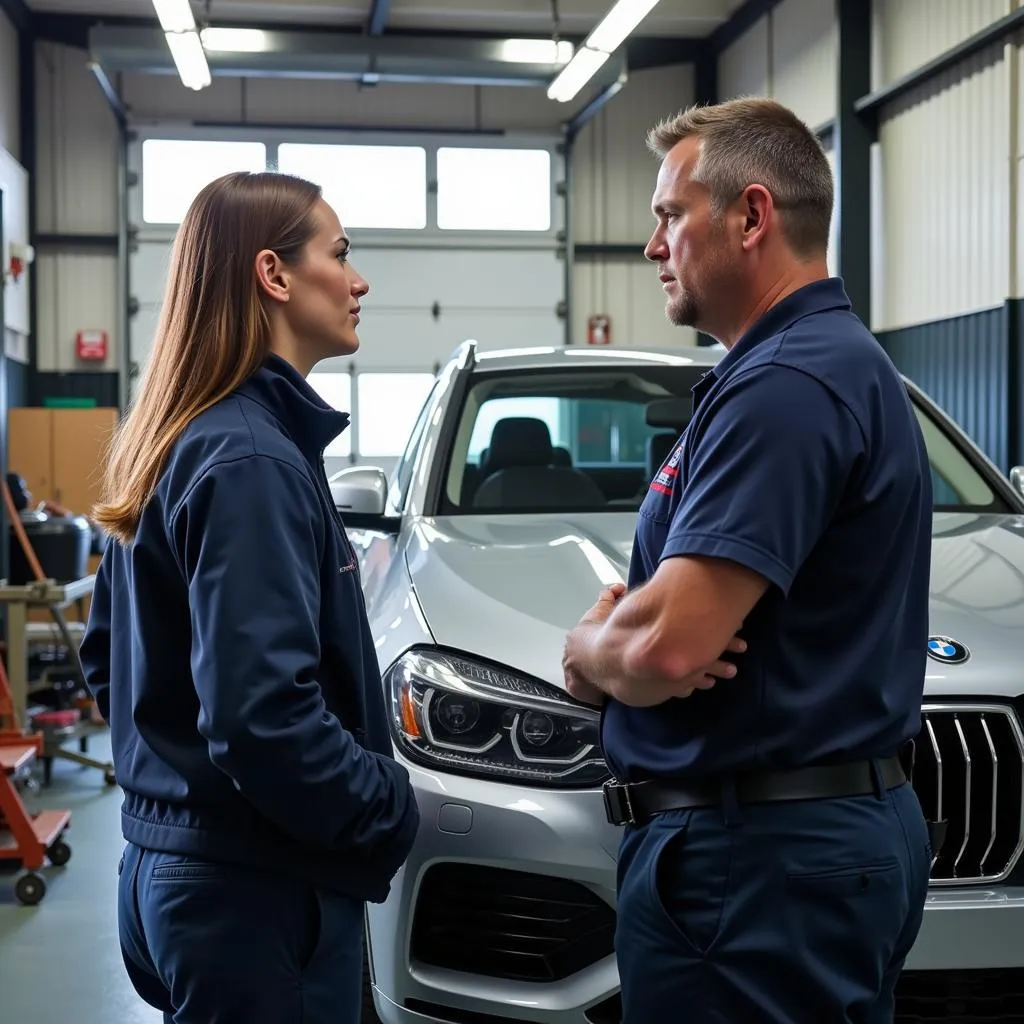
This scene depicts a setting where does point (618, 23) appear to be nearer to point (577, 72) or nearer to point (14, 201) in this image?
point (577, 72)

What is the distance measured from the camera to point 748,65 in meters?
13.2

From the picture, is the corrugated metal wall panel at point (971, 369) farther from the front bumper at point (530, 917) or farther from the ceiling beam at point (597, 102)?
the front bumper at point (530, 917)

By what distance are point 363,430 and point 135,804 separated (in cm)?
1217

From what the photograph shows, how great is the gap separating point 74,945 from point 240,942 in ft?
8.80

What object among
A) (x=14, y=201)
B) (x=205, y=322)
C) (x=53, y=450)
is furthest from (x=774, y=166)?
(x=14, y=201)

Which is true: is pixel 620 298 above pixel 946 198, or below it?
below

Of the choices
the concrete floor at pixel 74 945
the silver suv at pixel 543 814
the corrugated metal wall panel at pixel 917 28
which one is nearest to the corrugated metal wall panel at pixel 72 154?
the corrugated metal wall panel at pixel 917 28

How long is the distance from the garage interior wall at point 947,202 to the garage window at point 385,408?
4928mm

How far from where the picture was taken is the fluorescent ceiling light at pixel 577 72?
34.4 feet

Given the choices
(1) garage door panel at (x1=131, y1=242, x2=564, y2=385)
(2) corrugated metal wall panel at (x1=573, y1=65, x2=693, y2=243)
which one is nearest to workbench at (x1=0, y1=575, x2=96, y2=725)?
(1) garage door panel at (x1=131, y1=242, x2=564, y2=385)

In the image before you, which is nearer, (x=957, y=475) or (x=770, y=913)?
(x=770, y=913)

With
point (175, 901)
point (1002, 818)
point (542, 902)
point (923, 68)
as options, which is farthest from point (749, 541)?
point (923, 68)

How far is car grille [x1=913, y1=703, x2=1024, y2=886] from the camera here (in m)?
2.02

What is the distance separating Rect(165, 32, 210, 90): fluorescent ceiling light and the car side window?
23.3 ft
